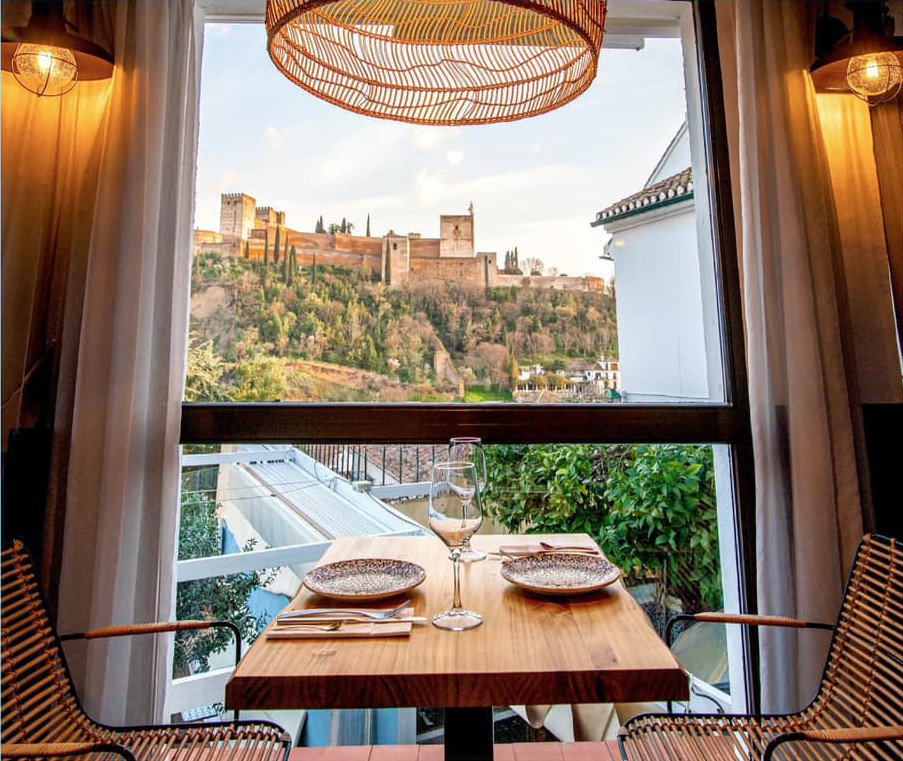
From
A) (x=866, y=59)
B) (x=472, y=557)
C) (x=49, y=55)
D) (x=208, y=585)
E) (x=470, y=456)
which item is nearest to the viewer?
(x=470, y=456)

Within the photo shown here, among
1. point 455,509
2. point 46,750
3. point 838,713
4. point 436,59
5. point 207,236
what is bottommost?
point 838,713

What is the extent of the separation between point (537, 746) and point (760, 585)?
81 centimetres

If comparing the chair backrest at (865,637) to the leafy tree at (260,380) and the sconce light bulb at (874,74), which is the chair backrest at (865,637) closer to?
the sconce light bulb at (874,74)

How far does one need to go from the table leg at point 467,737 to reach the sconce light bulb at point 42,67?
180 cm

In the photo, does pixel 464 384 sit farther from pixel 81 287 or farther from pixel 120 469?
pixel 81 287

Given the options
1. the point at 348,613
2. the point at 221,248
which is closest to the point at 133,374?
the point at 221,248

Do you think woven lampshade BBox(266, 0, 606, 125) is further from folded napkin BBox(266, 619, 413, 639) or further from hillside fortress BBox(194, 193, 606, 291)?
folded napkin BBox(266, 619, 413, 639)

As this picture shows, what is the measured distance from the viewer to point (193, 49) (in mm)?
1733

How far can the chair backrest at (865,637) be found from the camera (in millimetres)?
1213

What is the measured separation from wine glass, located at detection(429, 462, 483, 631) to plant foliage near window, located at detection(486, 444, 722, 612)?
2.60 feet

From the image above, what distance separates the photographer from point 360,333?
6.20 ft

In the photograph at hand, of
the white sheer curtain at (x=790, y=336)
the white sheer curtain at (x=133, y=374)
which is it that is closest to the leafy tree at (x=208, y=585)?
the white sheer curtain at (x=133, y=374)

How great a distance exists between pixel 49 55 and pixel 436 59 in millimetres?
1046

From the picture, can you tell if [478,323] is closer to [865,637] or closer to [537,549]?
[537,549]
